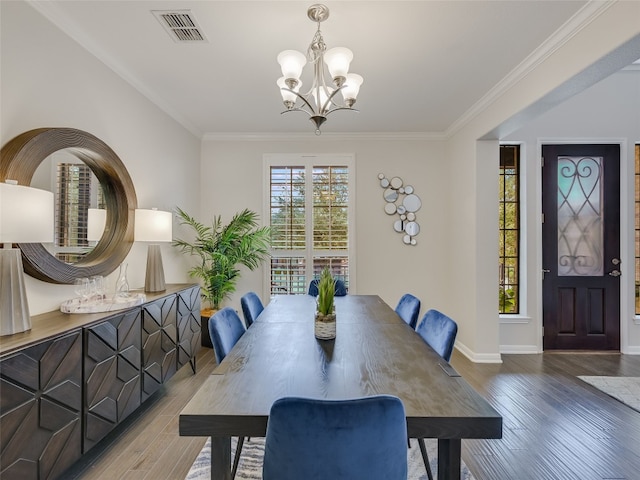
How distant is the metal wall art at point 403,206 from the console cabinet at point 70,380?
311cm

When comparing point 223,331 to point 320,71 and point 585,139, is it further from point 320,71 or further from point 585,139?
point 585,139

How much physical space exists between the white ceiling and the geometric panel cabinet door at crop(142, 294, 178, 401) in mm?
1953

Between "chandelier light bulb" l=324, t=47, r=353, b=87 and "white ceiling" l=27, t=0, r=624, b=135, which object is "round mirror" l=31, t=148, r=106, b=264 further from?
"chandelier light bulb" l=324, t=47, r=353, b=87

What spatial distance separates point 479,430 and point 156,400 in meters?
2.66

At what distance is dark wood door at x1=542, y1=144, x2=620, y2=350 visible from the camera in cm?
390

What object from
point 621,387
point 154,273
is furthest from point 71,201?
point 621,387

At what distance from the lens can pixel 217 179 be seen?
15.0ft

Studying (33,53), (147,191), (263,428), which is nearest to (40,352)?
(263,428)

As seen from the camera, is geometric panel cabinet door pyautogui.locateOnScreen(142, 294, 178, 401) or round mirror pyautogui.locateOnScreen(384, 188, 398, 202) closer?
geometric panel cabinet door pyautogui.locateOnScreen(142, 294, 178, 401)

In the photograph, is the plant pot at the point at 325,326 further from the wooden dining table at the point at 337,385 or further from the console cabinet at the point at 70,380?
the console cabinet at the point at 70,380

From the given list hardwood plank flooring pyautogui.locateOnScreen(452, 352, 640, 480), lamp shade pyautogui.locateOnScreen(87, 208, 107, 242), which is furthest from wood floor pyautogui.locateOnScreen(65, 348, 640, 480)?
lamp shade pyautogui.locateOnScreen(87, 208, 107, 242)

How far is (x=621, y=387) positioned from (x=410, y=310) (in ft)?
7.47

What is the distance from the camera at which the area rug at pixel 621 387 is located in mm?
2723

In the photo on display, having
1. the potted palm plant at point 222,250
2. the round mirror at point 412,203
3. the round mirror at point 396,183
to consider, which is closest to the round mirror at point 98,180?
the potted palm plant at point 222,250
